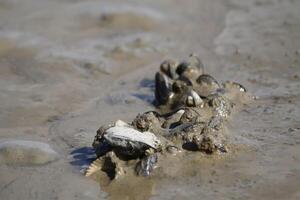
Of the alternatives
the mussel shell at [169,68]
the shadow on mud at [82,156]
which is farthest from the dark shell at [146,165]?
the mussel shell at [169,68]

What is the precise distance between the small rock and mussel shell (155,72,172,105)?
138 cm

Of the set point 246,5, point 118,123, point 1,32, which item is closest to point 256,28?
point 246,5

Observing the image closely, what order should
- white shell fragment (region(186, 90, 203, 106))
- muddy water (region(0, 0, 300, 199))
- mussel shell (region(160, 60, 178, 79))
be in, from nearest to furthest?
muddy water (region(0, 0, 300, 199)), white shell fragment (region(186, 90, 203, 106)), mussel shell (region(160, 60, 178, 79))

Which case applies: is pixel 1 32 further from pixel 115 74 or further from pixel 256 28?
pixel 256 28

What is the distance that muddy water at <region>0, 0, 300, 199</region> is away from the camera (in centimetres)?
427

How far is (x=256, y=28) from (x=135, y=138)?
3858 mm

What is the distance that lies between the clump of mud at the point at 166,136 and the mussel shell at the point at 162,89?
173mm

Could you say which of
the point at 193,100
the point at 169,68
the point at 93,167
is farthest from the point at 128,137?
the point at 169,68

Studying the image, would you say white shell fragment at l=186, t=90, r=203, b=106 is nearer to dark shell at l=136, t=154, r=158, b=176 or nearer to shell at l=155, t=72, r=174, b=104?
shell at l=155, t=72, r=174, b=104

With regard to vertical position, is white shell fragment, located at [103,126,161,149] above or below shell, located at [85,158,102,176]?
above

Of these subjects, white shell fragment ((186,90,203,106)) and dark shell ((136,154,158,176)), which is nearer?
dark shell ((136,154,158,176))

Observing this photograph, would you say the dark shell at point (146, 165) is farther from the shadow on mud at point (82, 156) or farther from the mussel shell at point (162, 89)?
the mussel shell at point (162, 89)

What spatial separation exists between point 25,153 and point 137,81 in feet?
7.01

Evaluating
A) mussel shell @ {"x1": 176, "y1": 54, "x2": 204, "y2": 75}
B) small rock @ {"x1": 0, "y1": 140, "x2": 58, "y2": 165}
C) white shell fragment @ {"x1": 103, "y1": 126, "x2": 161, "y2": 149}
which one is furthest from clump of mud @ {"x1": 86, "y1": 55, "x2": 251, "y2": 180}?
mussel shell @ {"x1": 176, "y1": 54, "x2": 204, "y2": 75}
